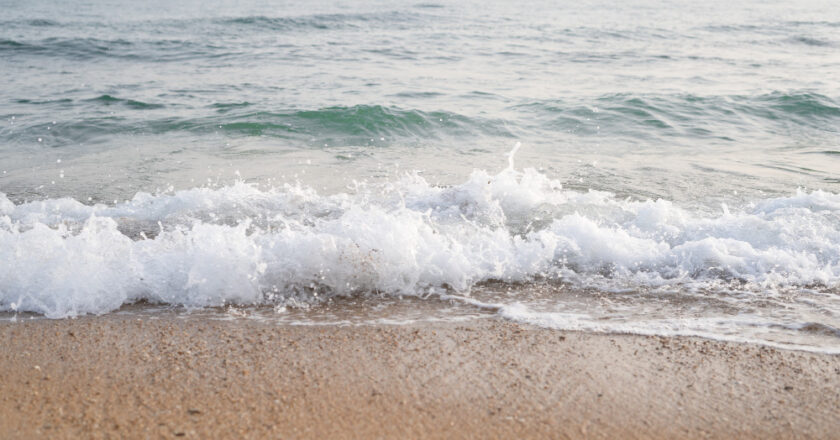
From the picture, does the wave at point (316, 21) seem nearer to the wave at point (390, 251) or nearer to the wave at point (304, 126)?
the wave at point (304, 126)

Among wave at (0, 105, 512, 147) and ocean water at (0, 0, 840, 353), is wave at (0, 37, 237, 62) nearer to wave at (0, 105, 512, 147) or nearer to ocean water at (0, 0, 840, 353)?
ocean water at (0, 0, 840, 353)

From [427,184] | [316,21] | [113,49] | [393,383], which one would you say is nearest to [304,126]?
[427,184]

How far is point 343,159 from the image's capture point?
7.01m

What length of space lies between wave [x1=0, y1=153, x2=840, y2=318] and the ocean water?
0.02m

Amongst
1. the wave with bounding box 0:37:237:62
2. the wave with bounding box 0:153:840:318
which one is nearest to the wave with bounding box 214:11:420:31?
the wave with bounding box 0:37:237:62

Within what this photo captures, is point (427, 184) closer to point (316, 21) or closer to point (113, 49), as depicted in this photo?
point (113, 49)

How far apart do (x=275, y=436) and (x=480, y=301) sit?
5.04 feet

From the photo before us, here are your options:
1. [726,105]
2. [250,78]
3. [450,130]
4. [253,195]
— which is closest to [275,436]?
[253,195]

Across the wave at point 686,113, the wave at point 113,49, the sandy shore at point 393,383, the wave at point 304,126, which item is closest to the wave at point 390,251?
the sandy shore at point 393,383

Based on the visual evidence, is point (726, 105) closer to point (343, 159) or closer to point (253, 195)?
point (343, 159)

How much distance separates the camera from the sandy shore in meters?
2.29

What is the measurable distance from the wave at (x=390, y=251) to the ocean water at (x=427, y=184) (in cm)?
2

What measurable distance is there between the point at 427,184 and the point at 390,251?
2.08 meters

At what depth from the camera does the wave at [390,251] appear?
3436 millimetres
